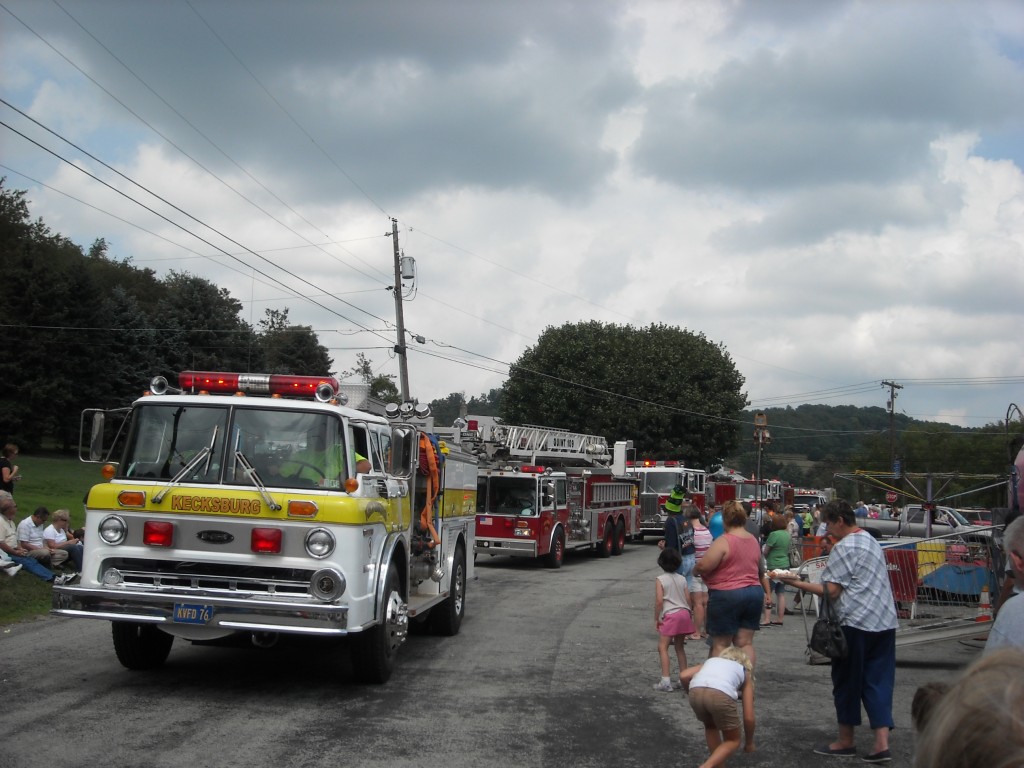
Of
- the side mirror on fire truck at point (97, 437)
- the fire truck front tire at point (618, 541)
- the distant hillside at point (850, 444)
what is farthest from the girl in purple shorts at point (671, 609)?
the distant hillside at point (850, 444)

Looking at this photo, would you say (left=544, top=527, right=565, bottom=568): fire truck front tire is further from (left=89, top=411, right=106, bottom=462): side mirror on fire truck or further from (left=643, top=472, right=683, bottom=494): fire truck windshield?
(left=89, top=411, right=106, bottom=462): side mirror on fire truck

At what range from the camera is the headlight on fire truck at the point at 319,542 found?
800 cm

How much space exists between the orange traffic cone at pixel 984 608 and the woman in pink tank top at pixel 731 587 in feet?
10.8

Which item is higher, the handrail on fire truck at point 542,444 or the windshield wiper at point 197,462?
the handrail on fire truck at point 542,444

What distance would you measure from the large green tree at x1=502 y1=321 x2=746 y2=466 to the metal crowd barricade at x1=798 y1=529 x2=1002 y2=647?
37204mm

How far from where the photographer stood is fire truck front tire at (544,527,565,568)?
23047mm

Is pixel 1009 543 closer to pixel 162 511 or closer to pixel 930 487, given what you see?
pixel 162 511

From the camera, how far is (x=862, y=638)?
22.4 feet

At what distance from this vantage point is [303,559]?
26.3 ft

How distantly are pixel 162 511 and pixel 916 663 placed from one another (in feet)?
26.4

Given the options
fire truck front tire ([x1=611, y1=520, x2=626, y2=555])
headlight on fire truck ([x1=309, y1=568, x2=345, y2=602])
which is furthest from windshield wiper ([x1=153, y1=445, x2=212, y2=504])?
fire truck front tire ([x1=611, y1=520, x2=626, y2=555])

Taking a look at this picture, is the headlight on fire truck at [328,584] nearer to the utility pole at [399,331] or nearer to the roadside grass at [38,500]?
the roadside grass at [38,500]

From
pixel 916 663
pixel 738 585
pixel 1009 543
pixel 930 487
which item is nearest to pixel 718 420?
pixel 930 487

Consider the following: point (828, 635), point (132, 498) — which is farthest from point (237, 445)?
point (828, 635)
